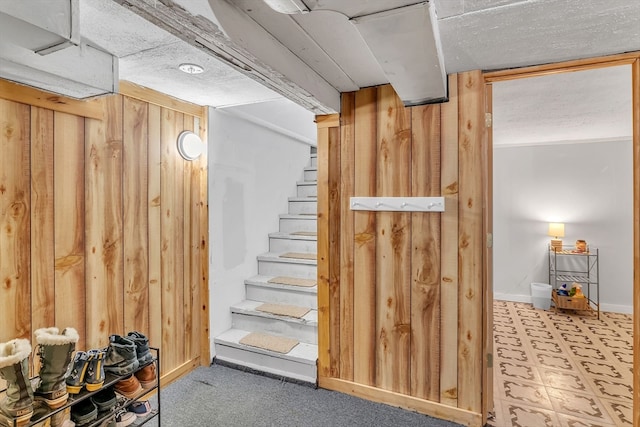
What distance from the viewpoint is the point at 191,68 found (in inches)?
72.7

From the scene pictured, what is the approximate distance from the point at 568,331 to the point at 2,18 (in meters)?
4.64

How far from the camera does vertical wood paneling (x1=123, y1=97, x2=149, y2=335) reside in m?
2.08

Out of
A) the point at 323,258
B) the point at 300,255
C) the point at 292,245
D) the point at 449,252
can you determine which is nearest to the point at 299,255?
the point at 300,255

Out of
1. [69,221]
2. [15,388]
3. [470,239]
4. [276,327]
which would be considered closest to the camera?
[15,388]

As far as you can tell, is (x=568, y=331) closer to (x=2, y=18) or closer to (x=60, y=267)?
(x=60, y=267)

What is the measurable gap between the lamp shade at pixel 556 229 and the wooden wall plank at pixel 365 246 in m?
3.26

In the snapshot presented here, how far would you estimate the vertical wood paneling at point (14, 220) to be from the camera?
1525 millimetres

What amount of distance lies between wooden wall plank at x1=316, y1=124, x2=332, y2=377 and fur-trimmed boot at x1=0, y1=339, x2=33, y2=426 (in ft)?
5.14

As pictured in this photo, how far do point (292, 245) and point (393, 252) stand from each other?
4.68 feet

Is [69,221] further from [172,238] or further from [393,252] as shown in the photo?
[393,252]

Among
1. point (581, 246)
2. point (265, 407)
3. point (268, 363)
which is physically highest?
point (581, 246)

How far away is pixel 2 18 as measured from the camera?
3.33 feet

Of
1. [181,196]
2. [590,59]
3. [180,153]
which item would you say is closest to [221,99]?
[180,153]

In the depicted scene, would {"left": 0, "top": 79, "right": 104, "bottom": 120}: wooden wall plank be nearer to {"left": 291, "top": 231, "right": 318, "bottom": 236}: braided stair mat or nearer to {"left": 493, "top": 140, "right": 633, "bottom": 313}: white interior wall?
{"left": 291, "top": 231, "right": 318, "bottom": 236}: braided stair mat
